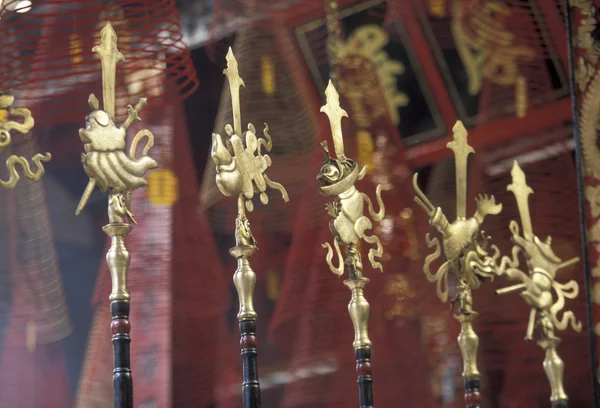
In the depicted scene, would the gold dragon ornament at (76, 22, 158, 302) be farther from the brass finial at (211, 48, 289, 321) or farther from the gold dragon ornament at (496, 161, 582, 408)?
the gold dragon ornament at (496, 161, 582, 408)

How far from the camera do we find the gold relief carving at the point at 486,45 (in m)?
5.30

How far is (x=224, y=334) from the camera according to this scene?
4.63 metres

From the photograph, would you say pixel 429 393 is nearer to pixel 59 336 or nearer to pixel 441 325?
pixel 441 325

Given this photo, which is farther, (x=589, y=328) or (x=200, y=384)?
(x=589, y=328)

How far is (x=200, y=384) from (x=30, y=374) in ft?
1.59

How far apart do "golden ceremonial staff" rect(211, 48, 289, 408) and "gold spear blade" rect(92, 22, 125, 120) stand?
0.26m

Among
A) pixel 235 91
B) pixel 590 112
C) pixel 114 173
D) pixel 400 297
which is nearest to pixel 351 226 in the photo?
pixel 235 91

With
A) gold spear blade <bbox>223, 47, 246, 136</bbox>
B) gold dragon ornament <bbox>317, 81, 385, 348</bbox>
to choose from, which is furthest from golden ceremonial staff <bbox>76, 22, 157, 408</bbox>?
gold dragon ornament <bbox>317, 81, 385, 348</bbox>

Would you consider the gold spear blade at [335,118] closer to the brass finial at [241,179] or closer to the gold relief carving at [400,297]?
the brass finial at [241,179]

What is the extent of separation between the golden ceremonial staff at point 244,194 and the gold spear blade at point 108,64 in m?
0.26

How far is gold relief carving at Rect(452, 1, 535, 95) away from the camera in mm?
5301

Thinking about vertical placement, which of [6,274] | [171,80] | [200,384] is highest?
[171,80]

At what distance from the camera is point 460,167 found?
4.38 m

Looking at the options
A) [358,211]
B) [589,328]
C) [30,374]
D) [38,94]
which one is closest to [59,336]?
[30,374]
